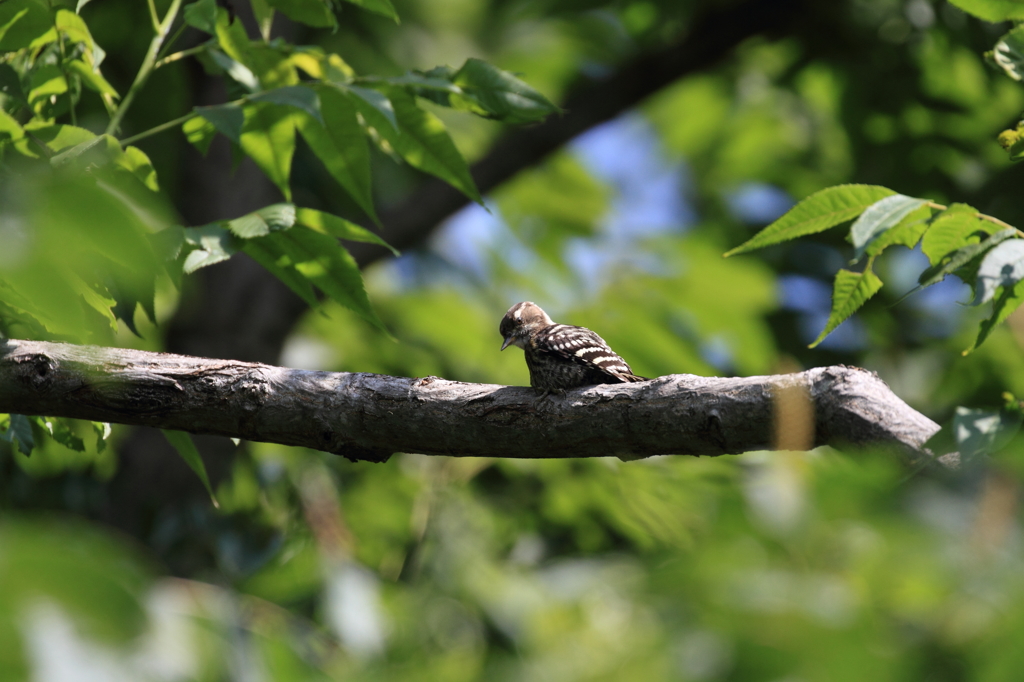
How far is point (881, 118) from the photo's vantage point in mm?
7316

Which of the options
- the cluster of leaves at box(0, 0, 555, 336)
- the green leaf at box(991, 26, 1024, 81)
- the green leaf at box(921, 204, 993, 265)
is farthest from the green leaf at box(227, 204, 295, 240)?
the green leaf at box(991, 26, 1024, 81)

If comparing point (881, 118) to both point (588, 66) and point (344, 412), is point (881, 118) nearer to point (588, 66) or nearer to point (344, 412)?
point (588, 66)

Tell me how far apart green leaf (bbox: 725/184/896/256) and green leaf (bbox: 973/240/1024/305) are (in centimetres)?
50

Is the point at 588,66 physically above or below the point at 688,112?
above

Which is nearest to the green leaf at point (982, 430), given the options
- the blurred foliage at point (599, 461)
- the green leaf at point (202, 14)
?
the blurred foliage at point (599, 461)

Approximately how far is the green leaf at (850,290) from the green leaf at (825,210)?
18 centimetres

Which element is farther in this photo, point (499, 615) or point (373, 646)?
point (499, 615)

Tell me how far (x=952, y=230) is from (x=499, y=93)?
1.91m

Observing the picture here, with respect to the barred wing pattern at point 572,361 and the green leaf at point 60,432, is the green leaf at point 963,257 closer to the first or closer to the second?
the barred wing pattern at point 572,361

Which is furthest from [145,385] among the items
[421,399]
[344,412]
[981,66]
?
[981,66]

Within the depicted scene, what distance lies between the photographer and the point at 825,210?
2.72m

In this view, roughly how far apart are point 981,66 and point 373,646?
6.19 meters

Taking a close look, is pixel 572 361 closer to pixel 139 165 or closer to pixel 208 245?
pixel 208 245

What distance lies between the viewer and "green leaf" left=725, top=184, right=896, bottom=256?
271 centimetres
